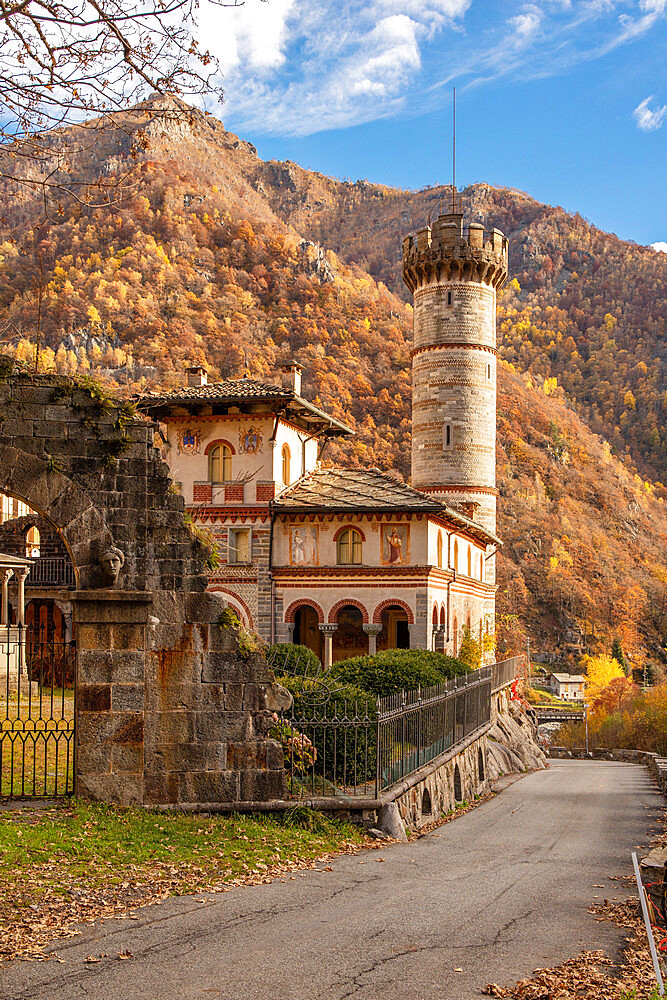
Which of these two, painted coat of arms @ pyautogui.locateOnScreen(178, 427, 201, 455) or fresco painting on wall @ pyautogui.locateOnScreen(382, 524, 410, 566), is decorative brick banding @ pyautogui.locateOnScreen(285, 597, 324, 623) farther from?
painted coat of arms @ pyautogui.locateOnScreen(178, 427, 201, 455)

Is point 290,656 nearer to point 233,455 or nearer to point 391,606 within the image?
point 391,606

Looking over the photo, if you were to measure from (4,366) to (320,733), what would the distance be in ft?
19.3

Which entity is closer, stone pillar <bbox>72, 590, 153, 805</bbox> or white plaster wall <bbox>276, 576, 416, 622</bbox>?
stone pillar <bbox>72, 590, 153, 805</bbox>

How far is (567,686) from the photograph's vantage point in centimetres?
7869

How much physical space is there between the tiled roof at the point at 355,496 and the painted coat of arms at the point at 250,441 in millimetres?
1755

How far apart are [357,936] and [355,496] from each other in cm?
2566

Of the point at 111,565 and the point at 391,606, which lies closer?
the point at 111,565

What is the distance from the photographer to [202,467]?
34.0 m

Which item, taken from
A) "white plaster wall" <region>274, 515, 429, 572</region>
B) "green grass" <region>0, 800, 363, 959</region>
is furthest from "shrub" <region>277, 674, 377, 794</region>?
"white plaster wall" <region>274, 515, 429, 572</region>

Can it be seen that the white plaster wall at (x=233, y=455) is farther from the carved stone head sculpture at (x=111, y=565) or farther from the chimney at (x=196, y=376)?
the carved stone head sculpture at (x=111, y=565)

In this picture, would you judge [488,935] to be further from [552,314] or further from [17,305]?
[552,314]

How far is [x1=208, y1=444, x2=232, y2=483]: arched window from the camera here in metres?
34.0

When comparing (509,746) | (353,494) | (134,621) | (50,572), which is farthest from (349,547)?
(134,621)

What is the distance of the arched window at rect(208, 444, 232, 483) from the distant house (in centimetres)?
4955
